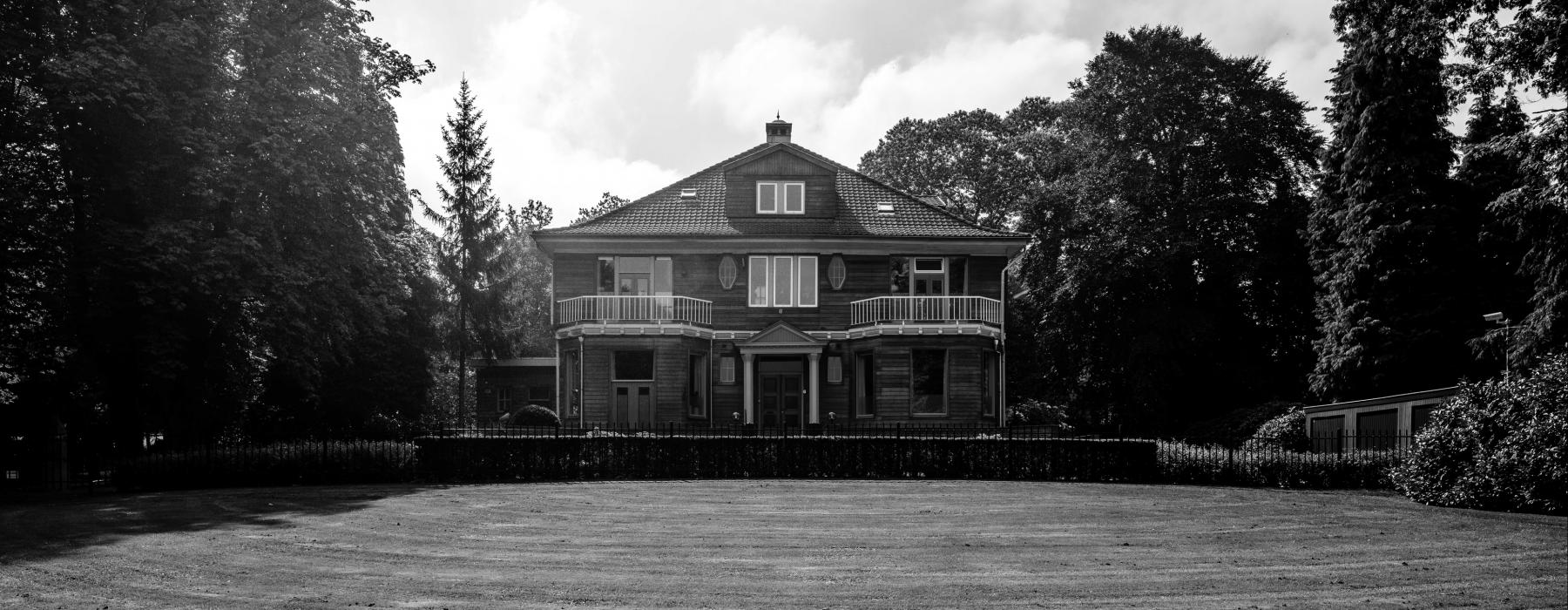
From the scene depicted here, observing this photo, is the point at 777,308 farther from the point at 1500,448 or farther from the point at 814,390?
the point at 1500,448

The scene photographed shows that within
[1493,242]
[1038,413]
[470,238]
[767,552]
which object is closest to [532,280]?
[470,238]

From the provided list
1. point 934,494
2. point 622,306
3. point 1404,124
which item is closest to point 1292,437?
point 1404,124

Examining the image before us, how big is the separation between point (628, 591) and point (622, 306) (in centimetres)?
2922

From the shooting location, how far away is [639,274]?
43156mm

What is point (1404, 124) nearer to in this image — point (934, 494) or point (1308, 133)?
point (1308, 133)

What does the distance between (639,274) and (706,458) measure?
16284mm

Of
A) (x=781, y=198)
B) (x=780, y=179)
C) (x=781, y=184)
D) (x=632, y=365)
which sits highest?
(x=780, y=179)

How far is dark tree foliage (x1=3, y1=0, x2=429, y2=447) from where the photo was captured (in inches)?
1059

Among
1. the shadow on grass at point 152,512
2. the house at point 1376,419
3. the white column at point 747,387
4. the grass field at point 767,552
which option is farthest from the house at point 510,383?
the grass field at point 767,552

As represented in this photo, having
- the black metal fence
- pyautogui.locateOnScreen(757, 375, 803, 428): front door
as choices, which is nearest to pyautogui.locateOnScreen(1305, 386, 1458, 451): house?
the black metal fence

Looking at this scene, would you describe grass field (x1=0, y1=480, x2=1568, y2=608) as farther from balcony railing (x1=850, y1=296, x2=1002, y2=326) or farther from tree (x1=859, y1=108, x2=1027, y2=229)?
tree (x1=859, y1=108, x2=1027, y2=229)

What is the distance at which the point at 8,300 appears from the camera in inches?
1086

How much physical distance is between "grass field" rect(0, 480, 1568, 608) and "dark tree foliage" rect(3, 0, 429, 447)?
6.03 m

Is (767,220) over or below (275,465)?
over
